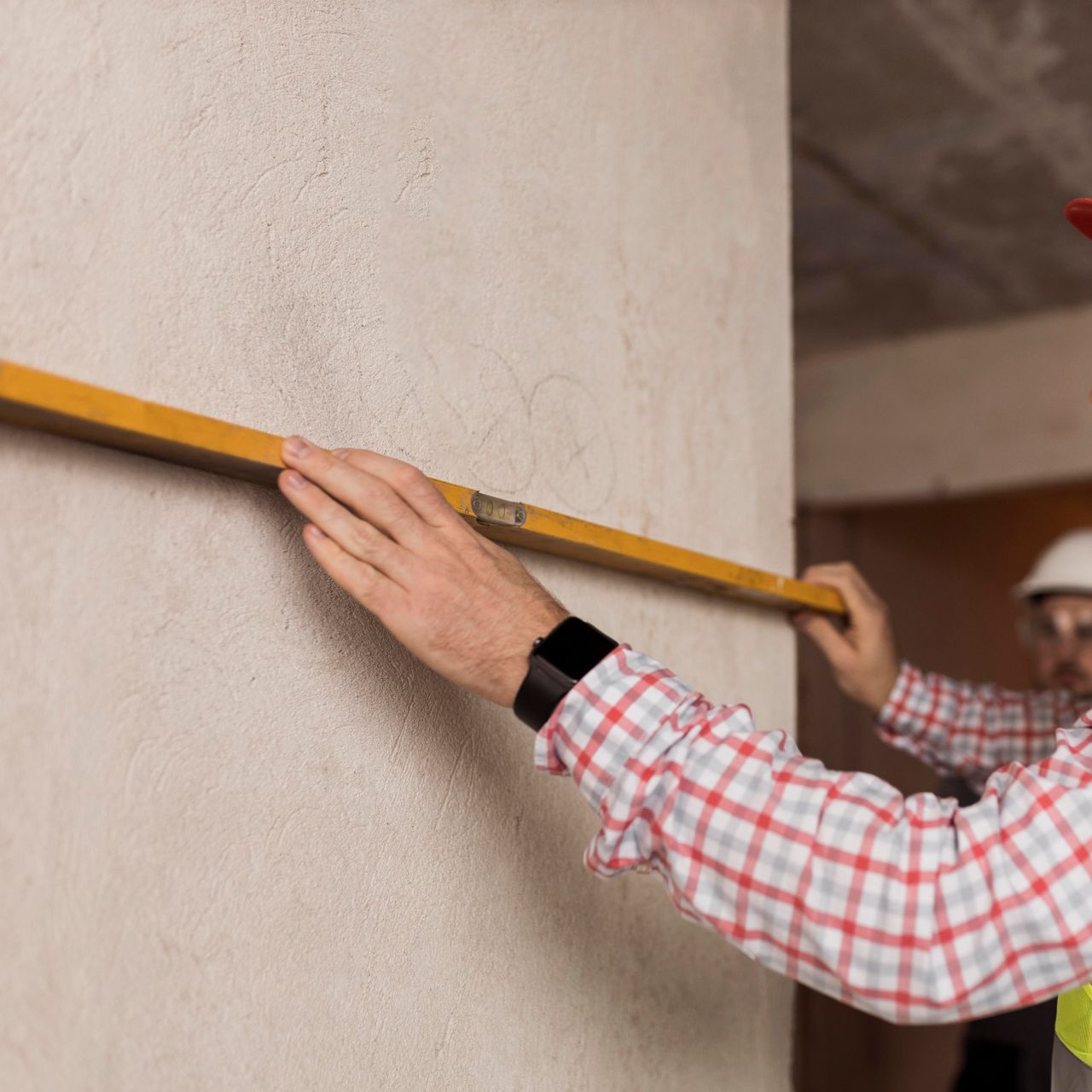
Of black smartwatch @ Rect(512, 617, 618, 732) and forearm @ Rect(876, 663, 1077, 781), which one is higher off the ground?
black smartwatch @ Rect(512, 617, 618, 732)

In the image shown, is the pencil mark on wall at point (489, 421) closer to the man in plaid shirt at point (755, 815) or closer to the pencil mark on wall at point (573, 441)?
the pencil mark on wall at point (573, 441)

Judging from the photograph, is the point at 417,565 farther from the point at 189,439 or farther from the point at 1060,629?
the point at 1060,629

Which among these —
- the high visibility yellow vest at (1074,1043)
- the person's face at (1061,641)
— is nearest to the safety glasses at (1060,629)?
the person's face at (1061,641)

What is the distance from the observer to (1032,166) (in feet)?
10.1

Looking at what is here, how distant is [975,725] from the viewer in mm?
2090

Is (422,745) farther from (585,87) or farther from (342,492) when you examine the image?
(585,87)

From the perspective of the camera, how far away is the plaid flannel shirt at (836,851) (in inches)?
34.1

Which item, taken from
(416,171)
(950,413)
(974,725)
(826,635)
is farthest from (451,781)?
(950,413)

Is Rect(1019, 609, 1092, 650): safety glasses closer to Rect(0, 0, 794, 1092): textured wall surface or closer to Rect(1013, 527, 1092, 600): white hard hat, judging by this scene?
Rect(1013, 527, 1092, 600): white hard hat

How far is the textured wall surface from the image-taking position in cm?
76

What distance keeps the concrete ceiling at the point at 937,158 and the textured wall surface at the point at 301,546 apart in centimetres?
134

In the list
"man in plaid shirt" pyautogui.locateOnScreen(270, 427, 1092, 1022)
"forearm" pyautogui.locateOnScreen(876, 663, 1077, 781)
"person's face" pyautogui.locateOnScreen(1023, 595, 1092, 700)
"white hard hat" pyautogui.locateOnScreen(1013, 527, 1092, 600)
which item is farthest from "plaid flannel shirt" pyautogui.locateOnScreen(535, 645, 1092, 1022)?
"white hard hat" pyautogui.locateOnScreen(1013, 527, 1092, 600)

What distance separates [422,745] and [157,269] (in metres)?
0.48

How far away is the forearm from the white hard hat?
28.6 inches
